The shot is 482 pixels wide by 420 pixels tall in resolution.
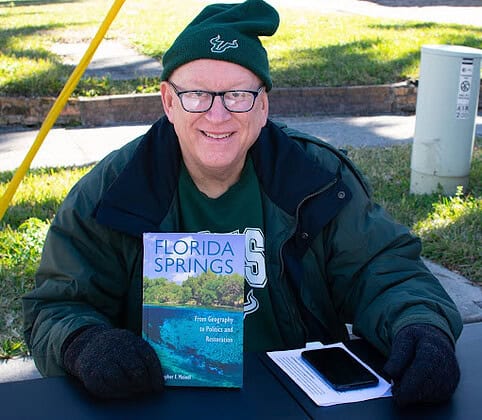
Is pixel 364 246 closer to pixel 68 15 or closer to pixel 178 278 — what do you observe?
pixel 178 278

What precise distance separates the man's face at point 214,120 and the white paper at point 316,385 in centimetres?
54

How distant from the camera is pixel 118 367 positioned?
142 cm

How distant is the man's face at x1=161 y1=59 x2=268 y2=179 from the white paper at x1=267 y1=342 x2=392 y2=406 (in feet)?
1.77

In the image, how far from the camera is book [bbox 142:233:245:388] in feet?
4.76

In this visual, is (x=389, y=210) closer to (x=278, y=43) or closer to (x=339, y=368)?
(x=339, y=368)

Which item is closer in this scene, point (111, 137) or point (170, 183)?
point (170, 183)

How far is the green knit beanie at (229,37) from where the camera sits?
5.85 ft

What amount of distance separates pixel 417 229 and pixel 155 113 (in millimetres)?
3586

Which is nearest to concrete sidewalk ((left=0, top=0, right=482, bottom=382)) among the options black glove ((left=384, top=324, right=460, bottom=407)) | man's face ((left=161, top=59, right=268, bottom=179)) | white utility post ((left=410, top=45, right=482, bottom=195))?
white utility post ((left=410, top=45, right=482, bottom=195))

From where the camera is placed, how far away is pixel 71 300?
1814 mm

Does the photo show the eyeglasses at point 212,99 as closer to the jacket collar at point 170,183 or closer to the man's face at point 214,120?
the man's face at point 214,120

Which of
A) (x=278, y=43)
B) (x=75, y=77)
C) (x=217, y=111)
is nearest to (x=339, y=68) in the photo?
(x=278, y=43)

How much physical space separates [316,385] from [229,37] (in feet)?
2.81

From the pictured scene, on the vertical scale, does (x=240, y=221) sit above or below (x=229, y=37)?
below
